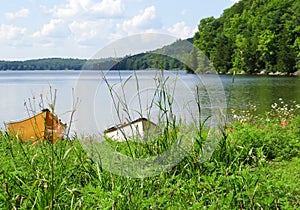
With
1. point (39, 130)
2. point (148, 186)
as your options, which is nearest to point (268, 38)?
point (39, 130)

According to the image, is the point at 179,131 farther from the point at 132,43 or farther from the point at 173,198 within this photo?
the point at 173,198

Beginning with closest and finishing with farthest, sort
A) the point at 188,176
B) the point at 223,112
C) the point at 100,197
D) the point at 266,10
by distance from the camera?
the point at 100,197 → the point at 188,176 → the point at 223,112 → the point at 266,10

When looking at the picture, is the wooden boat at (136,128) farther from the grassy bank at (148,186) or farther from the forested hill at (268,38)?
the forested hill at (268,38)

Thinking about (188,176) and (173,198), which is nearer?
(173,198)

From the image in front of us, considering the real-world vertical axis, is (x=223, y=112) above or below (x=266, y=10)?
below

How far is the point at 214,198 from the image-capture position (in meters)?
3.37

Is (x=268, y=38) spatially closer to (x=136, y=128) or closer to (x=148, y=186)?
(x=136, y=128)

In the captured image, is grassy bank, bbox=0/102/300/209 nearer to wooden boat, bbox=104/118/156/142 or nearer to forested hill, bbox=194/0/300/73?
wooden boat, bbox=104/118/156/142

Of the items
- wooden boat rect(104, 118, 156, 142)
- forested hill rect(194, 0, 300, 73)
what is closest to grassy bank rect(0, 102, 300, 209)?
wooden boat rect(104, 118, 156, 142)

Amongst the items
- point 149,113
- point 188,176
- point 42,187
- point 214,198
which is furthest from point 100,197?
point 149,113

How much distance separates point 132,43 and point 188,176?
139cm

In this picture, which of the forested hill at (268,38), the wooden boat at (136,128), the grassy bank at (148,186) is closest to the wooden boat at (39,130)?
the grassy bank at (148,186)

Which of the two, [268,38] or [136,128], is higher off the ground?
[268,38]

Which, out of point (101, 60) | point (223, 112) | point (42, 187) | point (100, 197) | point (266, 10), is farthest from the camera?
point (266, 10)
